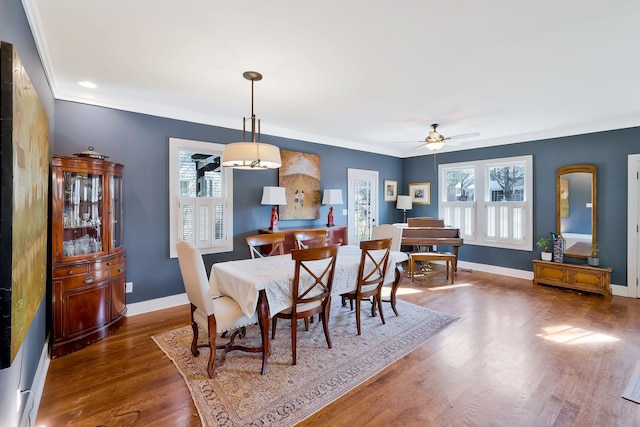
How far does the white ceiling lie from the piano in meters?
2.18

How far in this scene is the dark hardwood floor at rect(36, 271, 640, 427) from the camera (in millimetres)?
1918

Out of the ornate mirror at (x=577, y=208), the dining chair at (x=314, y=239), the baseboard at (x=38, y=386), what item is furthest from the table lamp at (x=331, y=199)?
the baseboard at (x=38, y=386)

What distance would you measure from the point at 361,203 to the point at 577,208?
3.65 m

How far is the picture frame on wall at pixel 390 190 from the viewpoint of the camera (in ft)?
22.6

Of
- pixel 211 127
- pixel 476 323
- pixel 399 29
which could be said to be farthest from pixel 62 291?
pixel 476 323

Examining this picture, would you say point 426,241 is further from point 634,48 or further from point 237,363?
point 237,363

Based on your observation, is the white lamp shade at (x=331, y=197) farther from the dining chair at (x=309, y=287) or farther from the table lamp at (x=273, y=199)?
the dining chair at (x=309, y=287)

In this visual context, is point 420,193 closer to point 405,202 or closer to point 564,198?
point 405,202

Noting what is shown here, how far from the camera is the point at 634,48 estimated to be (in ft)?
7.72

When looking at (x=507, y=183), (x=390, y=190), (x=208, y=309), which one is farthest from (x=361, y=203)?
(x=208, y=309)

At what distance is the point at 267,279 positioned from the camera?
2.42 meters

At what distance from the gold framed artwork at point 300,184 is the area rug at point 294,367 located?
6.87 ft

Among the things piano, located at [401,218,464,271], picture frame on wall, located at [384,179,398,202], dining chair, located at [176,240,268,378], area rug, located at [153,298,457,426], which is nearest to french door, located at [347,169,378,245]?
picture frame on wall, located at [384,179,398,202]

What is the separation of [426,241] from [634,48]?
367cm
